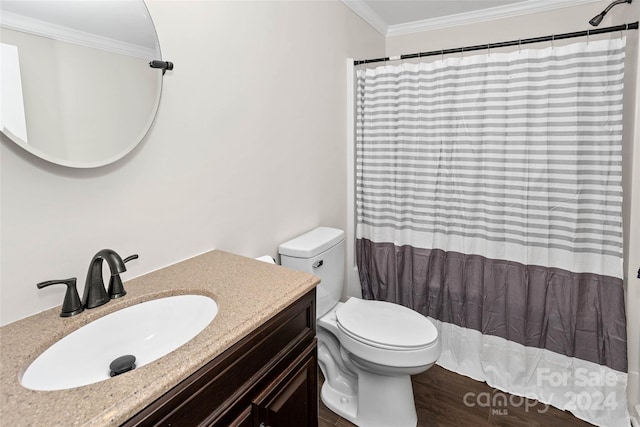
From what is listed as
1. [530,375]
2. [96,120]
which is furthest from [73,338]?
[530,375]

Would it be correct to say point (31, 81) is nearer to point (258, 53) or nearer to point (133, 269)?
point (133, 269)

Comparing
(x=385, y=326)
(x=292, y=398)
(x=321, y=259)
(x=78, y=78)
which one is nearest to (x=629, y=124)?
(x=385, y=326)

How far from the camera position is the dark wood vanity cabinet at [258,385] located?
70cm

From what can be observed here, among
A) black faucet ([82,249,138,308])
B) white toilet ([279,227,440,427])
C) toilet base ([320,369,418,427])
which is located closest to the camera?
black faucet ([82,249,138,308])

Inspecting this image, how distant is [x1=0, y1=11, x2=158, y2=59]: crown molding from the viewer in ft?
2.77

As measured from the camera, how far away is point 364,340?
158cm

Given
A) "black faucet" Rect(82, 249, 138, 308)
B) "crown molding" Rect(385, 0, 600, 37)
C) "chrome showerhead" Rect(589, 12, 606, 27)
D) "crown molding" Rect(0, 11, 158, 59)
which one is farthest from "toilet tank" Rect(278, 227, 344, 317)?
"crown molding" Rect(385, 0, 600, 37)

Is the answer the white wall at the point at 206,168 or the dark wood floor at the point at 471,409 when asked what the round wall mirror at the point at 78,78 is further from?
the dark wood floor at the point at 471,409

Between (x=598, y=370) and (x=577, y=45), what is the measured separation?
1.70 m

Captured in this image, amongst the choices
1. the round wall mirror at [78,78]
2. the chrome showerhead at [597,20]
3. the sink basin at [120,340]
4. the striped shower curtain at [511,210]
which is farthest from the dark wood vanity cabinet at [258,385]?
the chrome showerhead at [597,20]

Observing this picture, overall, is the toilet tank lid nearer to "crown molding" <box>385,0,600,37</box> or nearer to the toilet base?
the toilet base

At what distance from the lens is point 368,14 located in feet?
8.16

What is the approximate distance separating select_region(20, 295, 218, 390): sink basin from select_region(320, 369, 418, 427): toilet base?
107 cm

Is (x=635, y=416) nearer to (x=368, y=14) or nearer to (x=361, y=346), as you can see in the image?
(x=361, y=346)
